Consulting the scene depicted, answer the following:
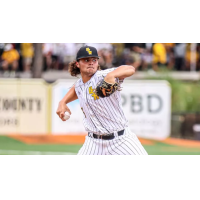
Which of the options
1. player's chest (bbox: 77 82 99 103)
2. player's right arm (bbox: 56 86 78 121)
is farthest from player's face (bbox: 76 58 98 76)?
player's right arm (bbox: 56 86 78 121)

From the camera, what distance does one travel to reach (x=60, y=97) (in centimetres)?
882

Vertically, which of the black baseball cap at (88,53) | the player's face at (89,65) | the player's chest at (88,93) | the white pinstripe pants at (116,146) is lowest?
the white pinstripe pants at (116,146)

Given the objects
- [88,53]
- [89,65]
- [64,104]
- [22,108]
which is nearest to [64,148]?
[22,108]

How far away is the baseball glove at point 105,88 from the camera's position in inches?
192

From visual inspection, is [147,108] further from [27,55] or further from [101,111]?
[101,111]

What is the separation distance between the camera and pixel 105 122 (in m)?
5.29

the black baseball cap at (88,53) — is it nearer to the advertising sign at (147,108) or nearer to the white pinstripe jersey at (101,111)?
the white pinstripe jersey at (101,111)

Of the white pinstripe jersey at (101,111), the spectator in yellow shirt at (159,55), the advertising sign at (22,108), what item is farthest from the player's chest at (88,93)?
the spectator in yellow shirt at (159,55)

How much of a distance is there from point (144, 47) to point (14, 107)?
3.19 m

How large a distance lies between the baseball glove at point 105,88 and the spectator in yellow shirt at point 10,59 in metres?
4.26

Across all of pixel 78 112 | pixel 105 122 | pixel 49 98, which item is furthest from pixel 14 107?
pixel 105 122

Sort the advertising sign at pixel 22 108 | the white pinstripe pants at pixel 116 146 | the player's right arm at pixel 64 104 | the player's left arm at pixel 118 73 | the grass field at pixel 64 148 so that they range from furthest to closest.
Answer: the advertising sign at pixel 22 108
the grass field at pixel 64 148
the player's right arm at pixel 64 104
the white pinstripe pants at pixel 116 146
the player's left arm at pixel 118 73

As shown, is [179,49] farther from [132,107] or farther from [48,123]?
[48,123]

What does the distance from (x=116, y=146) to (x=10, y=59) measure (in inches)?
180
